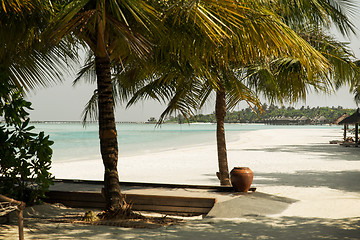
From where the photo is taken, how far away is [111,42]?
20.7 ft

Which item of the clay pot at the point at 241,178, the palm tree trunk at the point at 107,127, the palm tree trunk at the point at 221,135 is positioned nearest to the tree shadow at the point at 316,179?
the palm tree trunk at the point at 221,135

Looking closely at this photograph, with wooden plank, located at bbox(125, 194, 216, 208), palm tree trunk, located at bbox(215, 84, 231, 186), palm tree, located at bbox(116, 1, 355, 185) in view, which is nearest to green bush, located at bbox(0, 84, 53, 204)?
wooden plank, located at bbox(125, 194, 216, 208)

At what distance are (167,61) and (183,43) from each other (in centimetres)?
117

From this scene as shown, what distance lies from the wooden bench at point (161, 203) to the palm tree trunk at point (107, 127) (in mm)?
609

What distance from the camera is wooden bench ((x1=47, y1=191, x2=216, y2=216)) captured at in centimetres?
711

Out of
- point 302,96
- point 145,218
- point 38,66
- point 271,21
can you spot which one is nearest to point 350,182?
point 302,96

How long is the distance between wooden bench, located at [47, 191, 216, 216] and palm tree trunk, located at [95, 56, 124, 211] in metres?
0.61

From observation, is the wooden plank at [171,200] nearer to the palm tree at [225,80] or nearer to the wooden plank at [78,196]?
the wooden plank at [78,196]

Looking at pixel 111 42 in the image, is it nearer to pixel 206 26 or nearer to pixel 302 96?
pixel 206 26

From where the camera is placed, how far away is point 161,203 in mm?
7305

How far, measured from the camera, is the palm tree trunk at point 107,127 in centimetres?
640

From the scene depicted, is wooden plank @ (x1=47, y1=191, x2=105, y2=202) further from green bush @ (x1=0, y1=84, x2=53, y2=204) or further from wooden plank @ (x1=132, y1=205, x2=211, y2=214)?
wooden plank @ (x1=132, y1=205, x2=211, y2=214)

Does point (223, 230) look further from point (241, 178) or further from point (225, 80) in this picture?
point (225, 80)

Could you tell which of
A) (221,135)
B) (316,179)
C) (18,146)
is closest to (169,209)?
(18,146)
